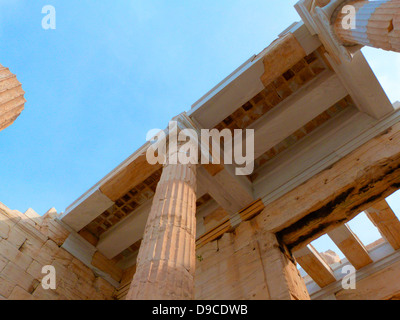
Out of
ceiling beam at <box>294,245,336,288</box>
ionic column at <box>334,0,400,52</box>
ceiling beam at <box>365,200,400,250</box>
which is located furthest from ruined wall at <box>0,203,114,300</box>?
ionic column at <box>334,0,400,52</box>

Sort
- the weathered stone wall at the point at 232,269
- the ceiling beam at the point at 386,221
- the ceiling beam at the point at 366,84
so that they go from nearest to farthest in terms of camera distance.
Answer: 1. the weathered stone wall at the point at 232,269
2. the ceiling beam at the point at 366,84
3. the ceiling beam at the point at 386,221

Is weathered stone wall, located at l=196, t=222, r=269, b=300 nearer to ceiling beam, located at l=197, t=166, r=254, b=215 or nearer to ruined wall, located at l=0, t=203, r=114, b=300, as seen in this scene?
ceiling beam, located at l=197, t=166, r=254, b=215

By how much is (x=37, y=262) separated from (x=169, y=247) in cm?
587

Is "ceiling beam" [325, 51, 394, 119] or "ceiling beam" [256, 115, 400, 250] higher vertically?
"ceiling beam" [325, 51, 394, 119]

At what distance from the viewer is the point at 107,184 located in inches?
387

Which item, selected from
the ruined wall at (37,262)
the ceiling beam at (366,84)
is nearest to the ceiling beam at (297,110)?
the ceiling beam at (366,84)

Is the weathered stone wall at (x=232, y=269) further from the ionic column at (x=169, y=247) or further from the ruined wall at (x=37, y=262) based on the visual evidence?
the ruined wall at (x=37, y=262)

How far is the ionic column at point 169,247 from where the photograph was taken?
4.23 m

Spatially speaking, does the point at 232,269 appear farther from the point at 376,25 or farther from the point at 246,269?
the point at 376,25

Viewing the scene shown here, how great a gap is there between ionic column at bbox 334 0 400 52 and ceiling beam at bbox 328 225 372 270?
20.1 ft

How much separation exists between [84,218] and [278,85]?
22.6 ft

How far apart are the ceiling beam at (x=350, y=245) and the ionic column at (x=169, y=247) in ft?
20.1

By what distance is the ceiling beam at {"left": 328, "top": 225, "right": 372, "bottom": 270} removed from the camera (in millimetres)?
10672
